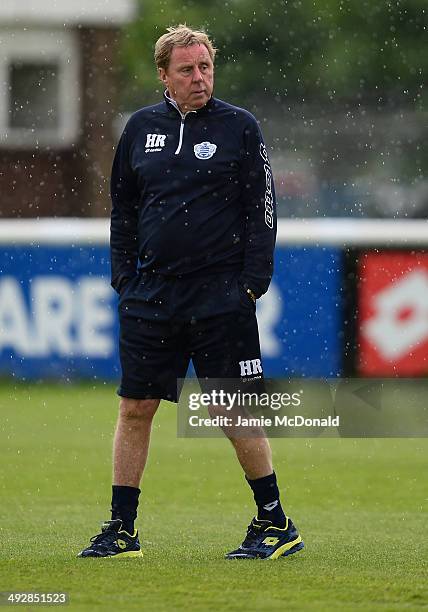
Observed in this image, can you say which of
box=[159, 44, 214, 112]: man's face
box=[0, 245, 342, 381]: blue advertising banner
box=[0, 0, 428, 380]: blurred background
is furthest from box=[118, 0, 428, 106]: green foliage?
box=[159, 44, 214, 112]: man's face

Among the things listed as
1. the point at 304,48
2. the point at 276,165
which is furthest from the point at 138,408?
the point at 304,48

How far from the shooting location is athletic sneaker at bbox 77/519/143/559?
6363 mm

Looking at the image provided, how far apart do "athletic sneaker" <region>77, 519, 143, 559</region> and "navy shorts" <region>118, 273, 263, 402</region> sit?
0.51m

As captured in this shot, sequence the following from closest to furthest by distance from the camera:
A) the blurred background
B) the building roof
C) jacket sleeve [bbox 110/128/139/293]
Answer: jacket sleeve [bbox 110/128/139/293] < the blurred background < the building roof

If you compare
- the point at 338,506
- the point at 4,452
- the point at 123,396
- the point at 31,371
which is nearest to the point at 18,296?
the point at 31,371

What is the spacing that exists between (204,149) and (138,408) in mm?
1002

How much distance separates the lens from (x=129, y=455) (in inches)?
254

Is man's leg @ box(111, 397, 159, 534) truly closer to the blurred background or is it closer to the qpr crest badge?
the qpr crest badge

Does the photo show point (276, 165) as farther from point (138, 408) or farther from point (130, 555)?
point (130, 555)

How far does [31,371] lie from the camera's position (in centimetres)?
1323

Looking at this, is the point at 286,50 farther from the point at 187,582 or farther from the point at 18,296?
the point at 187,582

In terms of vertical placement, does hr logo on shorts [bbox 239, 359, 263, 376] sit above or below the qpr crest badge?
below

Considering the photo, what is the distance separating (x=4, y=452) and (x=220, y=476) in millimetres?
1497

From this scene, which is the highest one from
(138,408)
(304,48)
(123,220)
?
(304,48)
